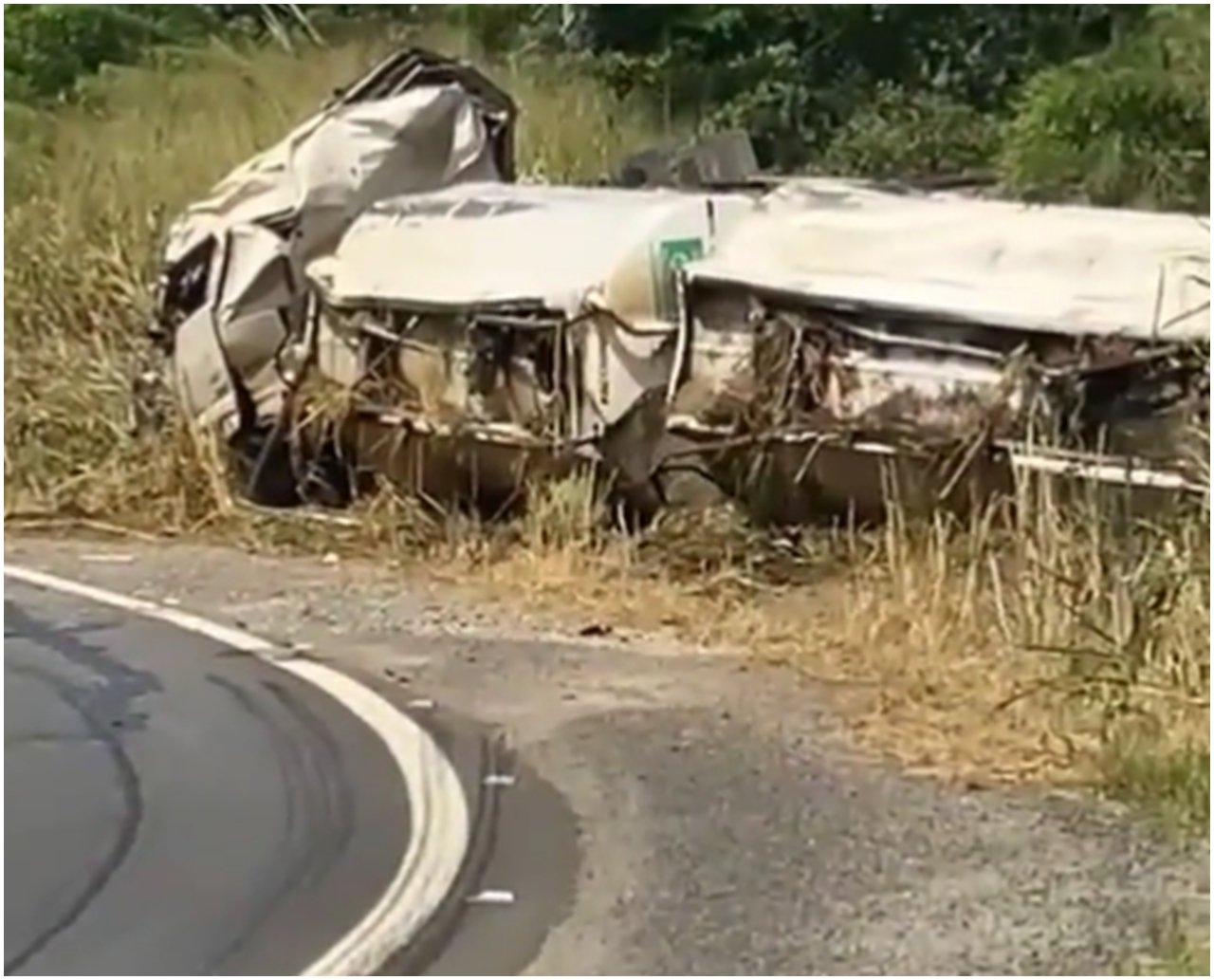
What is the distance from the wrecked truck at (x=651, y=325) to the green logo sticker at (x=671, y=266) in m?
0.01

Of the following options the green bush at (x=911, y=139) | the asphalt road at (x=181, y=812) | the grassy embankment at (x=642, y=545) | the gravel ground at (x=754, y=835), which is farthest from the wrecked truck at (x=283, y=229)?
the asphalt road at (x=181, y=812)

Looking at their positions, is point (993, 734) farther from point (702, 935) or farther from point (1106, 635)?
point (702, 935)

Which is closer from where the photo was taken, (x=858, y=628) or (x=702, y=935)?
(x=702, y=935)

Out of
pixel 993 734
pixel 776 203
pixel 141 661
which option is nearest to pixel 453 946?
pixel 993 734

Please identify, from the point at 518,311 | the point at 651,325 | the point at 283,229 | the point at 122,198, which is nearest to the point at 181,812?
the point at 651,325

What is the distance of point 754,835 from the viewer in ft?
22.0

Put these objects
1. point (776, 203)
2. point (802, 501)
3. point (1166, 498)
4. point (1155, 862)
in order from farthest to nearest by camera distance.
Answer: point (776, 203) < point (802, 501) < point (1166, 498) < point (1155, 862)

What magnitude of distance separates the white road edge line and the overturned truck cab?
2164 millimetres

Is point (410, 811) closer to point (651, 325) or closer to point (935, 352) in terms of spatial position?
point (935, 352)

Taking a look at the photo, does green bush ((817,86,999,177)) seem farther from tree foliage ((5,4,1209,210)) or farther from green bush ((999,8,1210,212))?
green bush ((999,8,1210,212))

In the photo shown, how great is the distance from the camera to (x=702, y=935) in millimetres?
5863

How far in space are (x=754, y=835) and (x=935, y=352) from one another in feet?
11.5

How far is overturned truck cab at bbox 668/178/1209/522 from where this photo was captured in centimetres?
922

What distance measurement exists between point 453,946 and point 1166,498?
3809mm
